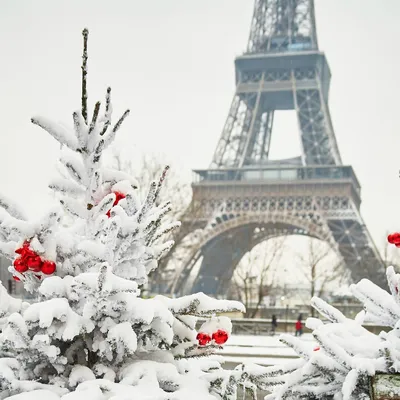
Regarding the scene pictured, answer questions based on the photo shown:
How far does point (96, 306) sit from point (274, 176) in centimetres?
4901

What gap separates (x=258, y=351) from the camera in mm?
20938

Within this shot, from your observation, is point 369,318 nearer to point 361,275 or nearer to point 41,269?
point 41,269

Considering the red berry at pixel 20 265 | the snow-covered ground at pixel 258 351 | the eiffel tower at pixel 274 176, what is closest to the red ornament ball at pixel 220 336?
the red berry at pixel 20 265

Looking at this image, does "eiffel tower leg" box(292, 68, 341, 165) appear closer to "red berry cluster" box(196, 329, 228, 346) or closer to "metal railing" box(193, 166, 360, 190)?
"metal railing" box(193, 166, 360, 190)

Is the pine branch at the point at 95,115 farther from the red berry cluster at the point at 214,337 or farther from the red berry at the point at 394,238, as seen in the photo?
the red berry at the point at 394,238

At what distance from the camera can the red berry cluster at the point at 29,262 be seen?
12.2 feet

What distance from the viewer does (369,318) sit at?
4277 millimetres

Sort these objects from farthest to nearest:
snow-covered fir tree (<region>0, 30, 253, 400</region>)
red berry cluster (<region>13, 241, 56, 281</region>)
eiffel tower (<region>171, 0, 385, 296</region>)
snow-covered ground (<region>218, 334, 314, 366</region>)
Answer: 1. eiffel tower (<region>171, 0, 385, 296</region>)
2. snow-covered ground (<region>218, 334, 314, 366</region>)
3. red berry cluster (<region>13, 241, 56, 281</region>)
4. snow-covered fir tree (<region>0, 30, 253, 400</region>)

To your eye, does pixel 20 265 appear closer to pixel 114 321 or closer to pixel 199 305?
pixel 114 321

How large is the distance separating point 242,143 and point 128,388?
178 feet

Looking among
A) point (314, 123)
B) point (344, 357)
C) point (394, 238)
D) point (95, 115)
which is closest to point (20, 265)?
point (95, 115)

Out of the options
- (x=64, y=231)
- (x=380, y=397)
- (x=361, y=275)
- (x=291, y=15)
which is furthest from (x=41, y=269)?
(x=291, y=15)

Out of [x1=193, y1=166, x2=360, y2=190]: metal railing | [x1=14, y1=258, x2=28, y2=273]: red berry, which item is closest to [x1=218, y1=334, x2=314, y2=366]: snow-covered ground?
[x1=14, y1=258, x2=28, y2=273]: red berry

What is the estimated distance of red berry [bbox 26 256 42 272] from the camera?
374cm
